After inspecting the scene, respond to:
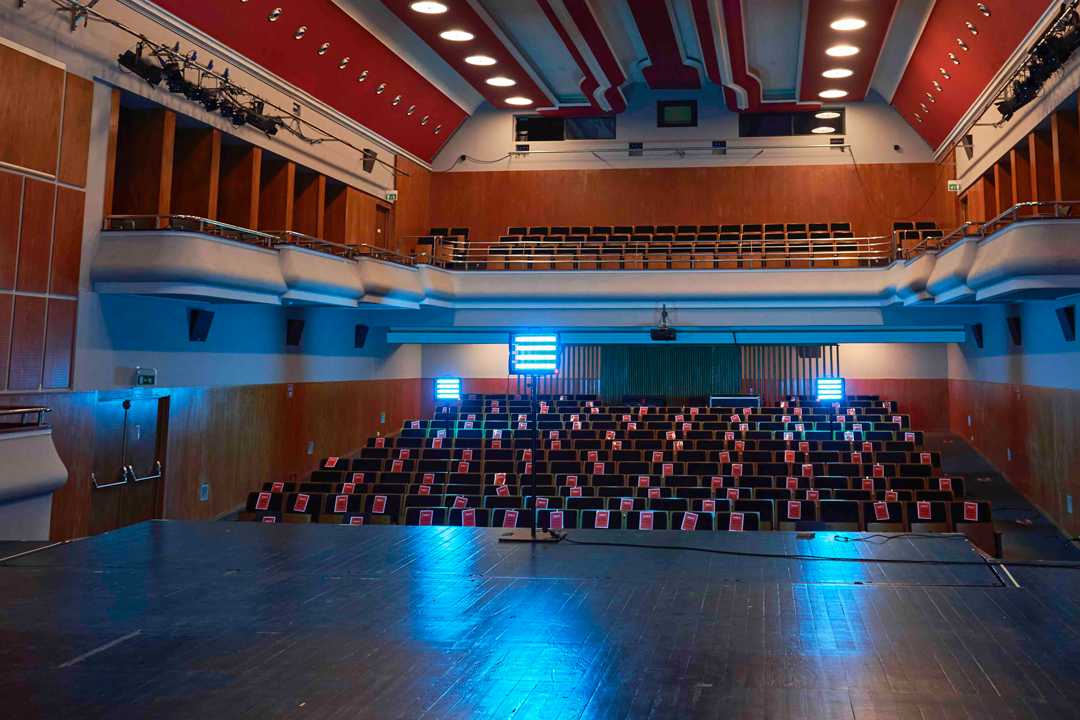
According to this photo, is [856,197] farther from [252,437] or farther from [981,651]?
[981,651]

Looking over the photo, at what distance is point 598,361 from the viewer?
61.7 ft

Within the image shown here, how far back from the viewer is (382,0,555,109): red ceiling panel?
12.8 metres

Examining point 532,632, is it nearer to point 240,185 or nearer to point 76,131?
point 76,131

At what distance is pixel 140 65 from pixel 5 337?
137 inches

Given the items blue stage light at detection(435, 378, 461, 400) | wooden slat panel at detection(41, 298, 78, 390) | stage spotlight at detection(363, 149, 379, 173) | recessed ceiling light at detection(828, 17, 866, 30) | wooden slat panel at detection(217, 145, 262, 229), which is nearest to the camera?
wooden slat panel at detection(41, 298, 78, 390)

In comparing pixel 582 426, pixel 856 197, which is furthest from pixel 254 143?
pixel 856 197

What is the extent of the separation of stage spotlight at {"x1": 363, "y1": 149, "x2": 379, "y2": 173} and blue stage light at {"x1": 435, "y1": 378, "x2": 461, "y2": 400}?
216 inches

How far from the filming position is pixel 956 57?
39.3 ft

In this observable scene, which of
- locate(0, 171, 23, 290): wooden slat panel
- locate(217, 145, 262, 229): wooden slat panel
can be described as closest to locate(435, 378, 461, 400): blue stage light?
locate(217, 145, 262, 229): wooden slat panel

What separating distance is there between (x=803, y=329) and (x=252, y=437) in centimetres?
956

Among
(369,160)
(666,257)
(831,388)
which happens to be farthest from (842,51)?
(369,160)

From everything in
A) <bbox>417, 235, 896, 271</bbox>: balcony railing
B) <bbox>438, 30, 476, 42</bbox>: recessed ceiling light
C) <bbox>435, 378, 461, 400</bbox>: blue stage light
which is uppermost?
<bbox>438, 30, 476, 42</bbox>: recessed ceiling light

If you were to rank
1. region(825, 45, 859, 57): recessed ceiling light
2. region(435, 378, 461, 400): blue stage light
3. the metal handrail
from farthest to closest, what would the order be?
region(435, 378, 461, 400): blue stage light, region(825, 45, 859, 57): recessed ceiling light, the metal handrail

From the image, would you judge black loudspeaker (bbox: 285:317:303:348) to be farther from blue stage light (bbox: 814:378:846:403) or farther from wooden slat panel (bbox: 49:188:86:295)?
blue stage light (bbox: 814:378:846:403)
